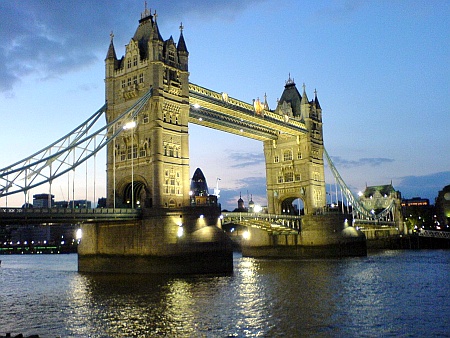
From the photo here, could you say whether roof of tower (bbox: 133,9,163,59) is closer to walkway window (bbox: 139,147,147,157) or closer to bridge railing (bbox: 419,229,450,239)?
walkway window (bbox: 139,147,147,157)

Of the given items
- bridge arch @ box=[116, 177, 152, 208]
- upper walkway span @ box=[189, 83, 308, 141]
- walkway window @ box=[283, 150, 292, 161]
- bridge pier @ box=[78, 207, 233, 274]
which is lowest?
bridge pier @ box=[78, 207, 233, 274]

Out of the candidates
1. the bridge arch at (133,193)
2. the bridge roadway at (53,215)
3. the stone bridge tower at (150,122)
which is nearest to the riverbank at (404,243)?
the bridge arch at (133,193)

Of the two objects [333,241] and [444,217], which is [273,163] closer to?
[333,241]

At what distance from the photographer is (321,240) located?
7056 centimetres

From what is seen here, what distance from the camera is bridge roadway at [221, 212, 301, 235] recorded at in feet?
192

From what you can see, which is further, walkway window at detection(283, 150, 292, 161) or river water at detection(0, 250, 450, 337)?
walkway window at detection(283, 150, 292, 161)

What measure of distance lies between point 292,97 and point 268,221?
23.5 meters

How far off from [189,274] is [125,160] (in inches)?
543

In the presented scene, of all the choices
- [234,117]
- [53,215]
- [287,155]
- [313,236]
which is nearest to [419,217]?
[287,155]

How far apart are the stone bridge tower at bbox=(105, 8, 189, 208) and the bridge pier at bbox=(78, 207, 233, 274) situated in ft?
8.72

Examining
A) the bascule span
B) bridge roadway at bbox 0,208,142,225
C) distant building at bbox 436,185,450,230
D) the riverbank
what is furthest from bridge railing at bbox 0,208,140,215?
distant building at bbox 436,185,450,230

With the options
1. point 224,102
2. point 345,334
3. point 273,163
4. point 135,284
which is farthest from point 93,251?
point 273,163

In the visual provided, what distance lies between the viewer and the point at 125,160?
49.9m

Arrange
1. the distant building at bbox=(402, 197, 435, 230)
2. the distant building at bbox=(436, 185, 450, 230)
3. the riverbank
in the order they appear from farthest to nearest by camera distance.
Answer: the distant building at bbox=(436, 185, 450, 230)
the distant building at bbox=(402, 197, 435, 230)
the riverbank
